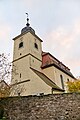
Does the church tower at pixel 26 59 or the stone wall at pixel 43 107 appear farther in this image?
the church tower at pixel 26 59

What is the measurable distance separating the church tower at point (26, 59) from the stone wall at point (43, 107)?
11.5 metres

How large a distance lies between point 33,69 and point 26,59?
6.19 feet

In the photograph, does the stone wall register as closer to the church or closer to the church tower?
the church

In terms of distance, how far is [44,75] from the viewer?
92.7 ft

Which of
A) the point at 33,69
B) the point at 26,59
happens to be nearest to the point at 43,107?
the point at 33,69

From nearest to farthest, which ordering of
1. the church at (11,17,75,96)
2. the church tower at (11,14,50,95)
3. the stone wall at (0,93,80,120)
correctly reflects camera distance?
the stone wall at (0,93,80,120), the church at (11,17,75,96), the church tower at (11,14,50,95)

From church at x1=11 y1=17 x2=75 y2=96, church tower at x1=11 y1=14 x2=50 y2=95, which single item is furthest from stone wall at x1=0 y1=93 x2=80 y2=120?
church tower at x1=11 y1=14 x2=50 y2=95

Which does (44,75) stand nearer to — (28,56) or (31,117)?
(28,56)

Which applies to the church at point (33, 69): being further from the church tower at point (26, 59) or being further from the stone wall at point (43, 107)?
the stone wall at point (43, 107)

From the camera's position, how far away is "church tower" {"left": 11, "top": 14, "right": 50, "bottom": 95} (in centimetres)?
2542

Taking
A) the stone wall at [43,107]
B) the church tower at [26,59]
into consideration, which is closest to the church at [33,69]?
the church tower at [26,59]

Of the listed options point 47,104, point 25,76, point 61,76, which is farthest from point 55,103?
point 61,76

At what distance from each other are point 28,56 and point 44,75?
3.26 m

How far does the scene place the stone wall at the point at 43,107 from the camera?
1181cm
